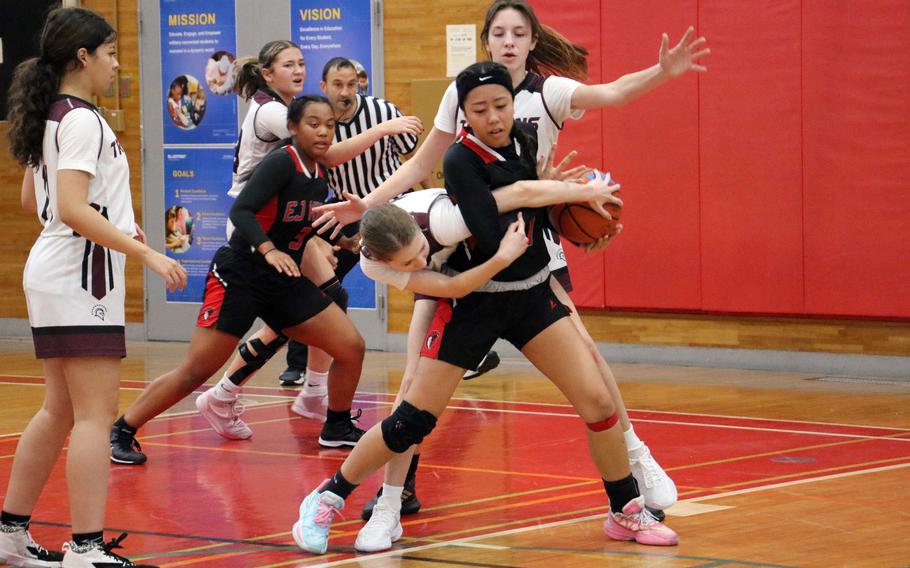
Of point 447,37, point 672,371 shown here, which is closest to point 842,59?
point 672,371

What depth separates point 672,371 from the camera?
422 inches

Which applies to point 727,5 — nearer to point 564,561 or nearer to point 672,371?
point 672,371

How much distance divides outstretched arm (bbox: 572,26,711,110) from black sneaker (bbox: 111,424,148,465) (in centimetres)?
294

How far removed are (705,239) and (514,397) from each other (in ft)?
7.91

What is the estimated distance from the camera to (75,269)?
474 cm

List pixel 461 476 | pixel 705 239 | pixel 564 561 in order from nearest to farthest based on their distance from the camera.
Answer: pixel 564 561, pixel 461 476, pixel 705 239

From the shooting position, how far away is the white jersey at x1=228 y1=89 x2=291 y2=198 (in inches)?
302

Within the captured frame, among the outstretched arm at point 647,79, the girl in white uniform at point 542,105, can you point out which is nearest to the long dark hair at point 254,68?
the girl in white uniform at point 542,105

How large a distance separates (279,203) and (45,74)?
2311mm

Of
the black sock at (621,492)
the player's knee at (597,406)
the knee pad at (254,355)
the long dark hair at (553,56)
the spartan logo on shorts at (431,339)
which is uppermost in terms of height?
the long dark hair at (553,56)

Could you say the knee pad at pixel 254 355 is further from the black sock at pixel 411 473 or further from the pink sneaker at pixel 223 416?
the black sock at pixel 411 473

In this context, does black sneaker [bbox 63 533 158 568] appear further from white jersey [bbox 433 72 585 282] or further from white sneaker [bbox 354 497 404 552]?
white jersey [bbox 433 72 585 282]

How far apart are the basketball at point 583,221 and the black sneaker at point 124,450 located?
288cm

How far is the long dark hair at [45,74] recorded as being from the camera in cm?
479
